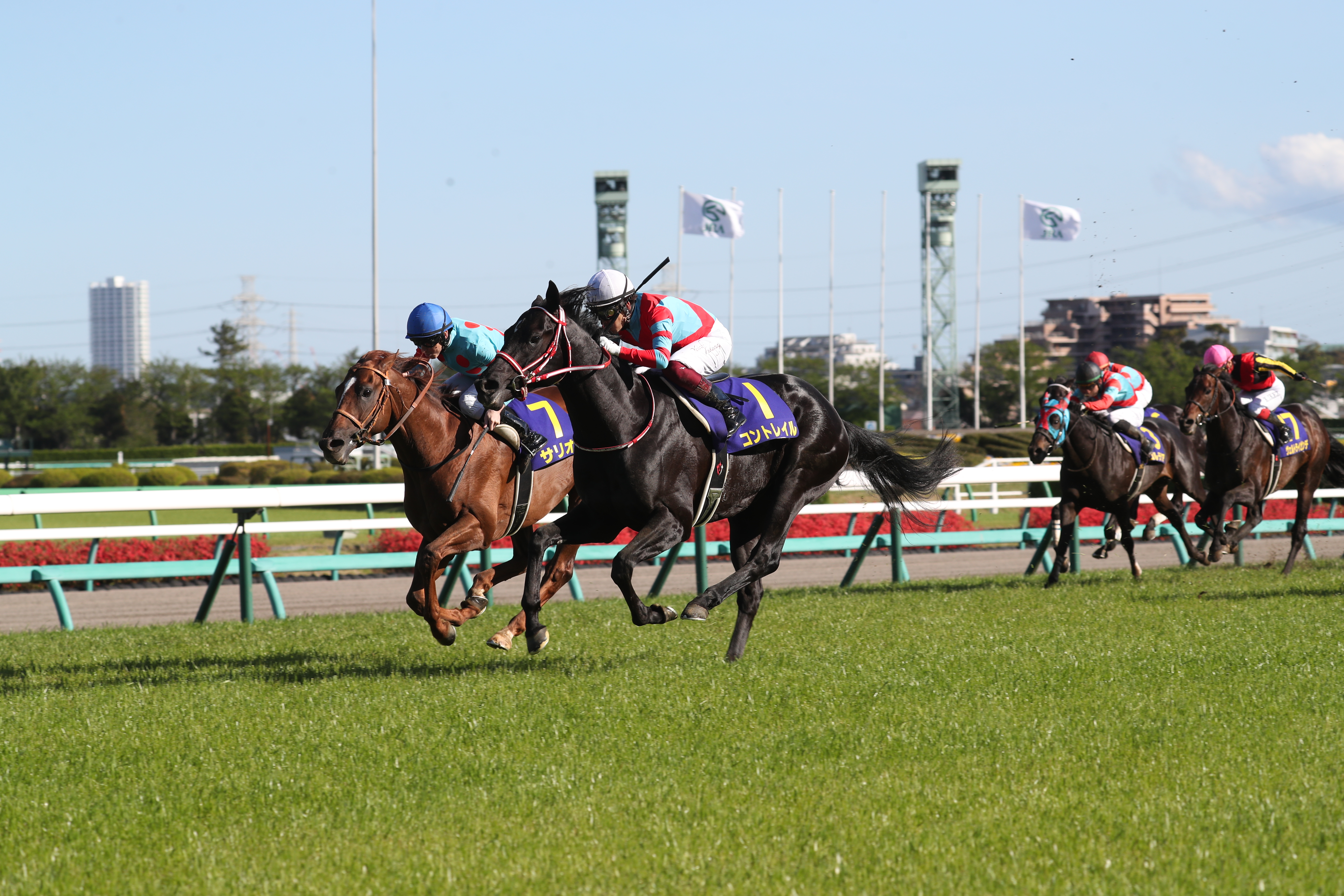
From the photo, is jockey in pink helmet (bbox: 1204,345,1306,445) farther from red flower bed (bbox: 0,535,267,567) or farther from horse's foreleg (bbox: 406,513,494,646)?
red flower bed (bbox: 0,535,267,567)

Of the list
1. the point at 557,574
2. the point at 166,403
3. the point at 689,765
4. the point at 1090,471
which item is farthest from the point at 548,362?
the point at 166,403

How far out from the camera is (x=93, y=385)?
65062mm

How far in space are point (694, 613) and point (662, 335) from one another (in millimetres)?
1323

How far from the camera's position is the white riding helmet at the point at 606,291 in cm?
643

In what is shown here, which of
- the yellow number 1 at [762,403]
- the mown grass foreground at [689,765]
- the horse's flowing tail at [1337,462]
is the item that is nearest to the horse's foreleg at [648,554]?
the mown grass foreground at [689,765]

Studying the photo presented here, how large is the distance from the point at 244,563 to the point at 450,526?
9.46 ft

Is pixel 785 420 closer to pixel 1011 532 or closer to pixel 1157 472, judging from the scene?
pixel 1157 472

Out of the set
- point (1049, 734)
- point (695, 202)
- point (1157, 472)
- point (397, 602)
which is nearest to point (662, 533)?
point (1049, 734)

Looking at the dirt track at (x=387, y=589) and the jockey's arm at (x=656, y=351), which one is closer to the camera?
the jockey's arm at (x=656, y=351)

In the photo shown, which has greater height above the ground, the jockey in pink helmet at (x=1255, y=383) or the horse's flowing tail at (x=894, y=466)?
the jockey in pink helmet at (x=1255, y=383)

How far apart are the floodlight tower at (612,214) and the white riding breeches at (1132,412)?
47.5 meters

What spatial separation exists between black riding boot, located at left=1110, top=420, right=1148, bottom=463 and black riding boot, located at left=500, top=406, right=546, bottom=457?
609cm

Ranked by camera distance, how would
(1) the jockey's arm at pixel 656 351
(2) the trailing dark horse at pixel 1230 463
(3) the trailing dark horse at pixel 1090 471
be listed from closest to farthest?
(1) the jockey's arm at pixel 656 351 < (3) the trailing dark horse at pixel 1090 471 < (2) the trailing dark horse at pixel 1230 463

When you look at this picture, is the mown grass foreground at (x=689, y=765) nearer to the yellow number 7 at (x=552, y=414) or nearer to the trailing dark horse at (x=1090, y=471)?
the yellow number 7 at (x=552, y=414)
